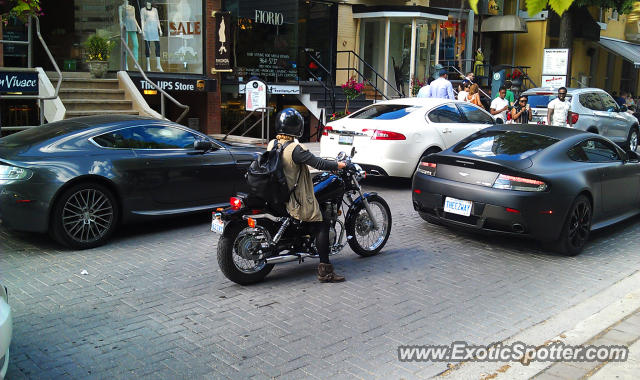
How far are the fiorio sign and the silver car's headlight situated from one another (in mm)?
12883

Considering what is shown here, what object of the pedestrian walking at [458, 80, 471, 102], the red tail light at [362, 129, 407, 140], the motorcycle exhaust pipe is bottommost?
the motorcycle exhaust pipe

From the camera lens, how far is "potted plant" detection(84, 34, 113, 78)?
14.6 metres

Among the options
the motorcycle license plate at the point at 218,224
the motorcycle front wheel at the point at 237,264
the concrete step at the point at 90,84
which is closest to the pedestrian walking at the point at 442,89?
the concrete step at the point at 90,84

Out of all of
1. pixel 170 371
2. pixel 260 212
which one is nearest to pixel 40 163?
pixel 260 212

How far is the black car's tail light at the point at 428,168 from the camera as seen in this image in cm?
779

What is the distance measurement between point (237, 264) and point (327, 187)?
1198mm

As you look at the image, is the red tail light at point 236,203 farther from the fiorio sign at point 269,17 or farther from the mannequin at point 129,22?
the fiorio sign at point 269,17

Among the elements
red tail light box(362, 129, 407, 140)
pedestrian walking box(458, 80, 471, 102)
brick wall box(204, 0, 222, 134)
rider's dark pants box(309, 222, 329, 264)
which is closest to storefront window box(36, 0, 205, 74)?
brick wall box(204, 0, 222, 134)

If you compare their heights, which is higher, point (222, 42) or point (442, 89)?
point (222, 42)

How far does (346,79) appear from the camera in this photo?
21.7m

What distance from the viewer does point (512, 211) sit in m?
6.80

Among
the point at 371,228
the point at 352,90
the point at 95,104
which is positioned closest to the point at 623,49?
the point at 352,90

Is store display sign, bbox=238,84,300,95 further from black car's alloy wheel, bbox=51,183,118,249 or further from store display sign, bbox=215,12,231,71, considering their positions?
black car's alloy wheel, bbox=51,183,118,249

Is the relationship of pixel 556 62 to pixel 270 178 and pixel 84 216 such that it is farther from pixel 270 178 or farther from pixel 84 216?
pixel 84 216
